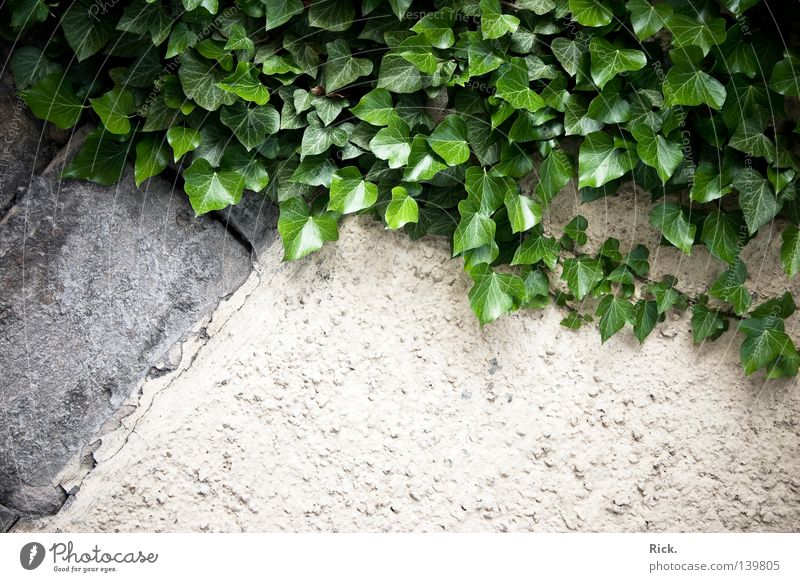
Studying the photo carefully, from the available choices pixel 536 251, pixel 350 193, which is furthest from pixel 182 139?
pixel 536 251

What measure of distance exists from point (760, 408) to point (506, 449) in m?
0.44

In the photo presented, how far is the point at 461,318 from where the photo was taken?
1.09m

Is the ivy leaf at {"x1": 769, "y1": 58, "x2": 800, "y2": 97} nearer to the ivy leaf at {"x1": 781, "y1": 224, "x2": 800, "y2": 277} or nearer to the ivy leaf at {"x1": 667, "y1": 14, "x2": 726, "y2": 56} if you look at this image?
the ivy leaf at {"x1": 667, "y1": 14, "x2": 726, "y2": 56}

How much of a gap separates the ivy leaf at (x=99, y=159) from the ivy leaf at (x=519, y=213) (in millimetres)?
620

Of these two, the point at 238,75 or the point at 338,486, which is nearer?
the point at 238,75

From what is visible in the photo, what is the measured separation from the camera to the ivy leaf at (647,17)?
2.97 feet

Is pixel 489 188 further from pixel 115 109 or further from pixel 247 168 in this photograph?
pixel 115 109

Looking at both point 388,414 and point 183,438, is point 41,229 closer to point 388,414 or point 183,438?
point 183,438

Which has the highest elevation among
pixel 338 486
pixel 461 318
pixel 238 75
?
pixel 238 75

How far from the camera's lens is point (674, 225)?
1014 mm

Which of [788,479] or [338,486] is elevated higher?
[338,486]

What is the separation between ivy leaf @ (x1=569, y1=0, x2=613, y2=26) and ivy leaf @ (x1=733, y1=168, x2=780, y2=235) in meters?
0.31

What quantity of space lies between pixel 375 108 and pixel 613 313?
51 cm

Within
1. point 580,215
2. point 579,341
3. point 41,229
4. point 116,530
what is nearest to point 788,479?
point 579,341
